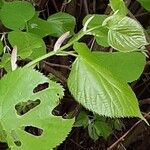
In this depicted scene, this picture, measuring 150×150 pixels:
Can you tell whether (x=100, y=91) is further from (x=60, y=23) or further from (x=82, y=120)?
(x=82, y=120)

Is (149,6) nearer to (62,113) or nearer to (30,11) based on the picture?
(30,11)

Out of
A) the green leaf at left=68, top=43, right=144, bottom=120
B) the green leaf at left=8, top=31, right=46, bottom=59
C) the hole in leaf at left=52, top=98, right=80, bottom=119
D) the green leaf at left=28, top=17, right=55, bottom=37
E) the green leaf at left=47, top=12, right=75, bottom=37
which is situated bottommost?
the hole in leaf at left=52, top=98, right=80, bottom=119

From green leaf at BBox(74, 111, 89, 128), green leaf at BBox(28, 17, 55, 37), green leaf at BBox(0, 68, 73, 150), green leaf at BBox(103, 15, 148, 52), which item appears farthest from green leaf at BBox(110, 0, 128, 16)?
green leaf at BBox(74, 111, 89, 128)

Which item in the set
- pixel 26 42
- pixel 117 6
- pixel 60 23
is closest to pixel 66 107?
pixel 60 23

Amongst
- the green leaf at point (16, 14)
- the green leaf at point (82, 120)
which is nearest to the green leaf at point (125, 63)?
the green leaf at point (16, 14)

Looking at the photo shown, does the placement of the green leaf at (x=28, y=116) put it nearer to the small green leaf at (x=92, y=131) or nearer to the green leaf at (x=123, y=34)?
the green leaf at (x=123, y=34)

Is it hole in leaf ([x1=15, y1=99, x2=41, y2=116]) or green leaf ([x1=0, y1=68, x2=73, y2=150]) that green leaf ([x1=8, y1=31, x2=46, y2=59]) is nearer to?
hole in leaf ([x1=15, y1=99, x2=41, y2=116])
